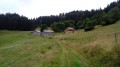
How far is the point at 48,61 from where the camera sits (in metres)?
26.1

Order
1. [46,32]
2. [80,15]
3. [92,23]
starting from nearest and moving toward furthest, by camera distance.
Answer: [92,23] < [46,32] < [80,15]

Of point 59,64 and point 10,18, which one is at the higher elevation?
point 10,18

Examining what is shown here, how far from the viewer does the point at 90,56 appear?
27422 millimetres

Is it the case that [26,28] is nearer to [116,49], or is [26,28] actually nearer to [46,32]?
[46,32]

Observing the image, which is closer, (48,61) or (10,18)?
(48,61)

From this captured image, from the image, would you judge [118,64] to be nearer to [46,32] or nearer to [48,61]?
[48,61]

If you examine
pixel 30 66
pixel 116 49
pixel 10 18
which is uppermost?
pixel 10 18

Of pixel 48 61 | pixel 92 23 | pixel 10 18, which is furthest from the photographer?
pixel 10 18

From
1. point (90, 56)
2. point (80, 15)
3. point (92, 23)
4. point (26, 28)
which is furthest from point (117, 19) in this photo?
point (90, 56)

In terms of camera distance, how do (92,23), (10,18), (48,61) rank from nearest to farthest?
(48,61), (92,23), (10,18)

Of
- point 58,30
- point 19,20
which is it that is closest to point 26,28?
point 19,20

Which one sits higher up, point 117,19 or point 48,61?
point 117,19

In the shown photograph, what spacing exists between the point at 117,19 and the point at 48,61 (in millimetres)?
78750

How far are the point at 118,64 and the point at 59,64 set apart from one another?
6.49m
